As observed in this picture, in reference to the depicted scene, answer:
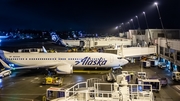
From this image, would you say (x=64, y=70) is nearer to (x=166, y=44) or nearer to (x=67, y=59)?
(x=67, y=59)

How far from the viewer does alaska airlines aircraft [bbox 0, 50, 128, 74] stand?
38812mm

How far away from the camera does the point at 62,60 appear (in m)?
39.2

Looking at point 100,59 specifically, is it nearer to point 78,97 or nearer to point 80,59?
point 80,59

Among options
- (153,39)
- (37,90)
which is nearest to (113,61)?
(37,90)

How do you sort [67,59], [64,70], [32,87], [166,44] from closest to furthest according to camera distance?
1. [32,87]
2. [64,70]
3. [67,59]
4. [166,44]

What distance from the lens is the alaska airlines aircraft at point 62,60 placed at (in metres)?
38.8

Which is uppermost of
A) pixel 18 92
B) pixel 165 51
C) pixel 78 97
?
pixel 165 51

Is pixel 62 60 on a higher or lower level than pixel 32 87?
higher

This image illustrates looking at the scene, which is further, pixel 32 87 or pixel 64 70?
pixel 64 70

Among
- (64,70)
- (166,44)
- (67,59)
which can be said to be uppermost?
(166,44)

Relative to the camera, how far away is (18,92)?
27016 millimetres

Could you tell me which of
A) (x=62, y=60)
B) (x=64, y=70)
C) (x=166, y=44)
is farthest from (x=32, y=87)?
(x=166, y=44)

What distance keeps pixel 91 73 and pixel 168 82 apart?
45.4 feet

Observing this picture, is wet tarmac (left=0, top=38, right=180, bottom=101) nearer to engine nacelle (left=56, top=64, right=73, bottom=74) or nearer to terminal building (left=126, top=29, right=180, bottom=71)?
engine nacelle (left=56, top=64, right=73, bottom=74)
